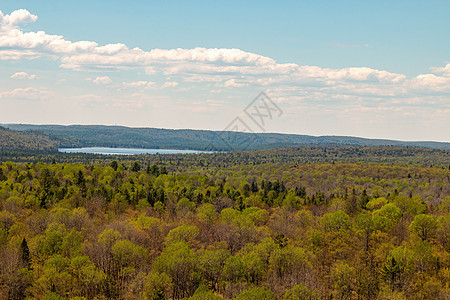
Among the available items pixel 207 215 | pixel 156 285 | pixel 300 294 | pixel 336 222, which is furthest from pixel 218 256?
pixel 207 215

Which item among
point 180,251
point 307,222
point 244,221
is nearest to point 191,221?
point 244,221

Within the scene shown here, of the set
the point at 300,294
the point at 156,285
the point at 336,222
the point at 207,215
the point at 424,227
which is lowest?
the point at 156,285

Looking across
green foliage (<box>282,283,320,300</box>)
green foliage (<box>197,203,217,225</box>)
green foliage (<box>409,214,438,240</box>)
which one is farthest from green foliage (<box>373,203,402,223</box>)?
green foliage (<box>282,283,320,300</box>)

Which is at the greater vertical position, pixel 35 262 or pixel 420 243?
pixel 420 243

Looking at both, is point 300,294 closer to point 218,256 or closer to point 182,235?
point 218,256

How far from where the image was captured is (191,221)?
103562 mm

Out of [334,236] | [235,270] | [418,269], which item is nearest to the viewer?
[235,270]

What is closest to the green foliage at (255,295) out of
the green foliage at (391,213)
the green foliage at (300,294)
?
the green foliage at (300,294)

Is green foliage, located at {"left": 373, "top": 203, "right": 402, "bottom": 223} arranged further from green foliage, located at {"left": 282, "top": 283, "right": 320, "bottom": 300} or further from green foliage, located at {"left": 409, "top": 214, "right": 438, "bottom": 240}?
green foliage, located at {"left": 282, "top": 283, "right": 320, "bottom": 300}

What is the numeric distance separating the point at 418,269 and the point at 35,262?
65078 mm

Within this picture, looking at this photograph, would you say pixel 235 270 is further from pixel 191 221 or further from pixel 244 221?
pixel 191 221

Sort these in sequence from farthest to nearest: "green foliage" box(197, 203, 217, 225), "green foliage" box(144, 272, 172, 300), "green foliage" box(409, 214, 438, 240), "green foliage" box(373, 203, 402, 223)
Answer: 1. "green foliage" box(197, 203, 217, 225)
2. "green foliage" box(373, 203, 402, 223)
3. "green foliage" box(409, 214, 438, 240)
4. "green foliage" box(144, 272, 172, 300)

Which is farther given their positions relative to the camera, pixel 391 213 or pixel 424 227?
pixel 391 213

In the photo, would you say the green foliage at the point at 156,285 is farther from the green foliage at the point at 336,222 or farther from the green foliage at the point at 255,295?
the green foliage at the point at 336,222
